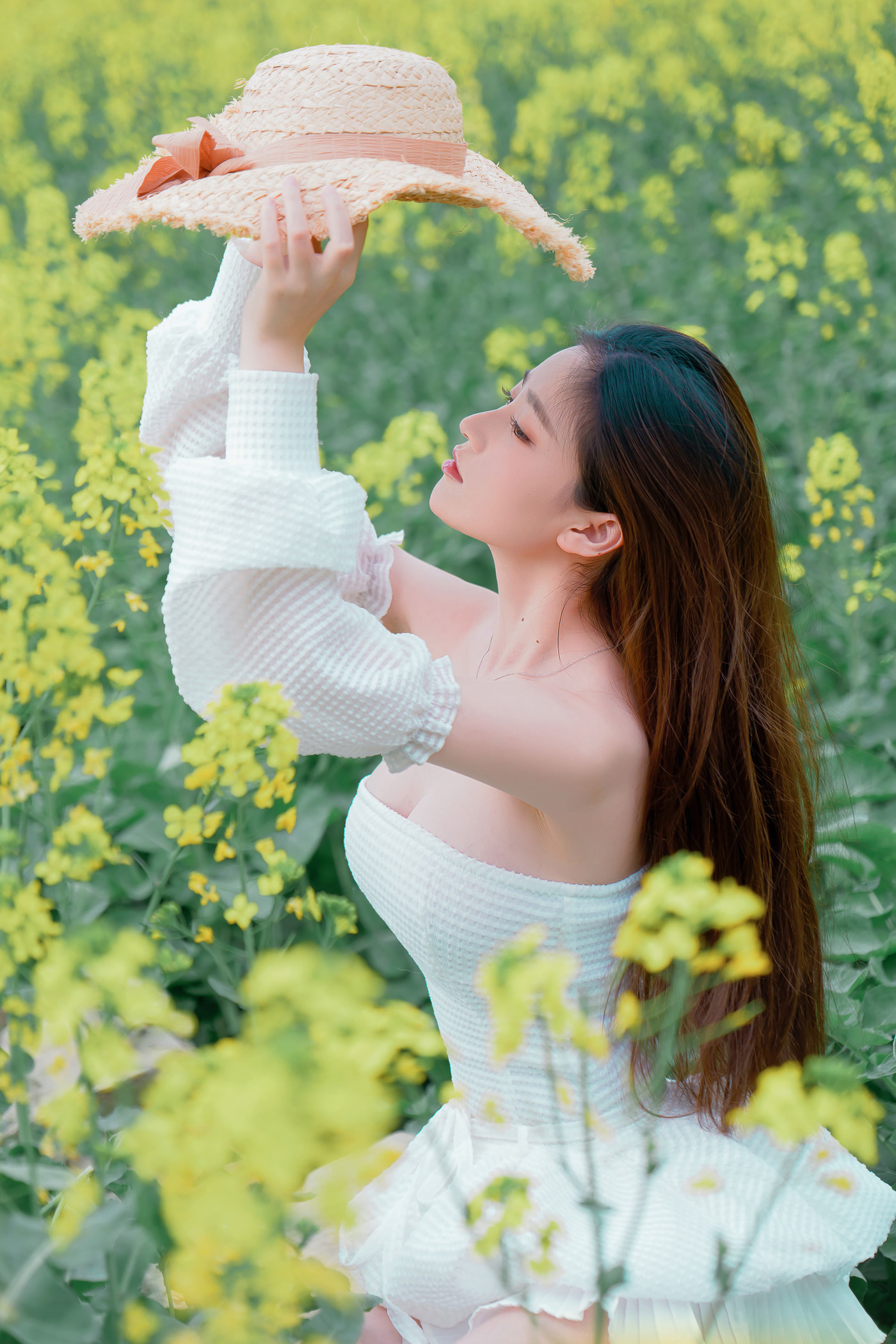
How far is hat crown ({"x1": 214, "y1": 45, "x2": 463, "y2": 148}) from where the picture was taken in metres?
1.08

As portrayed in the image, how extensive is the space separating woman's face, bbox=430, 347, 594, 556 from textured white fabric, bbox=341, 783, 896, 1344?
34 centimetres

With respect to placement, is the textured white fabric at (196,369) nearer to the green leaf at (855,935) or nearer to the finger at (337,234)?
the finger at (337,234)

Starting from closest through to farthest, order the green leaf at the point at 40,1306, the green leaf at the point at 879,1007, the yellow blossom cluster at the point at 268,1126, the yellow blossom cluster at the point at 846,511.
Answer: the yellow blossom cluster at the point at 268,1126, the green leaf at the point at 40,1306, the green leaf at the point at 879,1007, the yellow blossom cluster at the point at 846,511

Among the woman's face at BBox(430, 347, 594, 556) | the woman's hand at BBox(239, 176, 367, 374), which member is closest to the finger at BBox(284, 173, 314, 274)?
the woman's hand at BBox(239, 176, 367, 374)

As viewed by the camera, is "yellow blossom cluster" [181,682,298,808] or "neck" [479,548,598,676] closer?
"yellow blossom cluster" [181,682,298,808]

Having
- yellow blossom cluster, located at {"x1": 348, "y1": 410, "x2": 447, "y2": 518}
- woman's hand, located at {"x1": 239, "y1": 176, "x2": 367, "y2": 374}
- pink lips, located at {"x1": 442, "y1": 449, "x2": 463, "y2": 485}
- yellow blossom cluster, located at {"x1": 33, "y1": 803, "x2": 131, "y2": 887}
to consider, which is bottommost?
yellow blossom cluster, located at {"x1": 348, "y1": 410, "x2": 447, "y2": 518}

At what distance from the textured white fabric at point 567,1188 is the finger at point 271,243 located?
0.60 metres

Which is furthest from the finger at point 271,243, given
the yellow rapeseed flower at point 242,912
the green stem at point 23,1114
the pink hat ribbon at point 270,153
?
the green stem at point 23,1114

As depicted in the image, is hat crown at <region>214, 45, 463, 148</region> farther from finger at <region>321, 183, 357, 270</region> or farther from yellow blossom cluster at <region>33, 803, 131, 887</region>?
yellow blossom cluster at <region>33, 803, 131, 887</region>

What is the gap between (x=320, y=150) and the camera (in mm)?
1071

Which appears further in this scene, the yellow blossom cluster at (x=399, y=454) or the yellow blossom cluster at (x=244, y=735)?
the yellow blossom cluster at (x=399, y=454)

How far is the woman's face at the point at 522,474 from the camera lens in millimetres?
1264

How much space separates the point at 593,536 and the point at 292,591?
0.39m

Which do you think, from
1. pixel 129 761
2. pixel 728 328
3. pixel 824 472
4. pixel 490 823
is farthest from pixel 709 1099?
pixel 728 328
